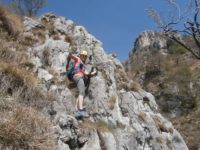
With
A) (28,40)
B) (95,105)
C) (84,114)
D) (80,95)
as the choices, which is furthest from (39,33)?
(84,114)

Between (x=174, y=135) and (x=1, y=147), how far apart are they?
10.8 metres

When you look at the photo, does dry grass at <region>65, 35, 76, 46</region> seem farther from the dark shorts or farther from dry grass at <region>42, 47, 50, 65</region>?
the dark shorts

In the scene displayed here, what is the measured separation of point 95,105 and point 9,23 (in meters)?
5.23

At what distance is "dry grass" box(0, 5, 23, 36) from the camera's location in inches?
557

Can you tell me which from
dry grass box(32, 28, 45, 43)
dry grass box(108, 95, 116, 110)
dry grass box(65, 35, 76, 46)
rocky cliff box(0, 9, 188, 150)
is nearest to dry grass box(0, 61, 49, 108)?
rocky cliff box(0, 9, 188, 150)

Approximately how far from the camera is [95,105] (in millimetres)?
12445

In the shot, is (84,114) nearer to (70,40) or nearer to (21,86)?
(21,86)

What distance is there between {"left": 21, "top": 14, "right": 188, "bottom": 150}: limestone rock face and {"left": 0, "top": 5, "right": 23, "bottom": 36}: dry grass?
64 cm

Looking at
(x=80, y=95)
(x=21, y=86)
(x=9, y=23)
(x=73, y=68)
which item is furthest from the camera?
(x=9, y=23)

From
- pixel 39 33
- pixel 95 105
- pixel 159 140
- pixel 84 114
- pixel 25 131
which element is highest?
pixel 39 33

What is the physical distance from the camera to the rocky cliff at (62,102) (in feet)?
23.9

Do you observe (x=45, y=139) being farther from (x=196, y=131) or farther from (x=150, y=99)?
(x=196, y=131)

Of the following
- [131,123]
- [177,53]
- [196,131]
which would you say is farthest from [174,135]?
[177,53]

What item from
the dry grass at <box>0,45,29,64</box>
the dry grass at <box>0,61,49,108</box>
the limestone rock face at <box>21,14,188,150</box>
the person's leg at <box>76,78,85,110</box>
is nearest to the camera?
the dry grass at <box>0,61,49,108</box>
